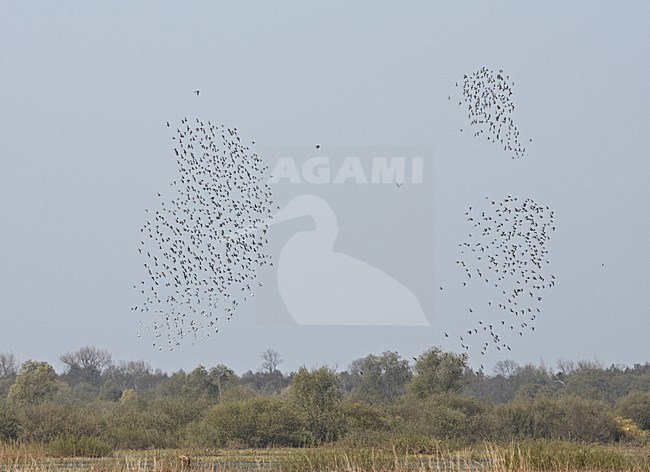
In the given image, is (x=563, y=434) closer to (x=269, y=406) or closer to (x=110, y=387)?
(x=269, y=406)

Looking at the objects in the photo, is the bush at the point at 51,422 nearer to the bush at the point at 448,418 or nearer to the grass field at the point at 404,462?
the bush at the point at 448,418

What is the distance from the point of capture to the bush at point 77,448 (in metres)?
29.9

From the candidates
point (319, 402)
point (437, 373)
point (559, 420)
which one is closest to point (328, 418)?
point (319, 402)

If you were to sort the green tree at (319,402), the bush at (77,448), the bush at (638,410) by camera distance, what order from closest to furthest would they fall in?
the bush at (77,448), the green tree at (319,402), the bush at (638,410)

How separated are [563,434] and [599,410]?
3550 millimetres

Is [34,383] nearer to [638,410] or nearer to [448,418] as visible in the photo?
[448,418]

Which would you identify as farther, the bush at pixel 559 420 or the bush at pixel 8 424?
the bush at pixel 559 420

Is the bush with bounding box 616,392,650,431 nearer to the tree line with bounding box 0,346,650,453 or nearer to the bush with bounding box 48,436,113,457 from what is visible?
the tree line with bounding box 0,346,650,453

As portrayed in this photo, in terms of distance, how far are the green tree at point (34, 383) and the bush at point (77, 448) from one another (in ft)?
90.3

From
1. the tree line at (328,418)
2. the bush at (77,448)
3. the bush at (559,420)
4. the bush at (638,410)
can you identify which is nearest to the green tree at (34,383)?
the tree line at (328,418)

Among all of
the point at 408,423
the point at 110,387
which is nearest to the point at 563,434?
the point at 408,423

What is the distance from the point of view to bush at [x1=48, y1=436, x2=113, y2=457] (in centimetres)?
2991

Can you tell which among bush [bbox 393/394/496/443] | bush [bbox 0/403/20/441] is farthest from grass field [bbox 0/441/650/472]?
bush [bbox 393/394/496/443]

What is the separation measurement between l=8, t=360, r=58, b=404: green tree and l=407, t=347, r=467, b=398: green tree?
21.4m
